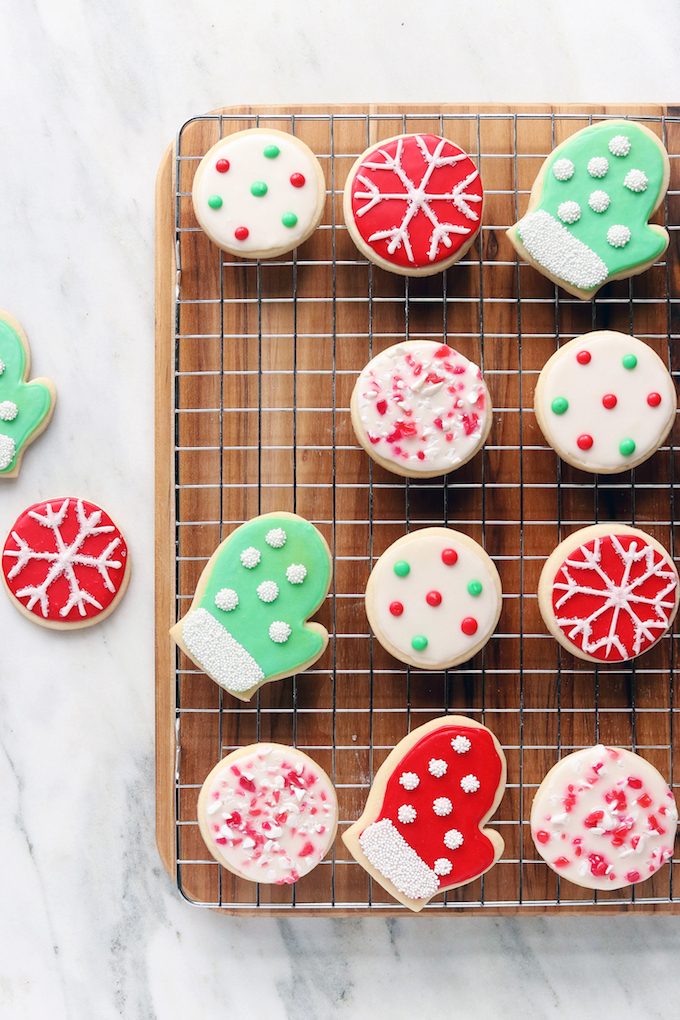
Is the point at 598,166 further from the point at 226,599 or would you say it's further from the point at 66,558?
the point at 66,558

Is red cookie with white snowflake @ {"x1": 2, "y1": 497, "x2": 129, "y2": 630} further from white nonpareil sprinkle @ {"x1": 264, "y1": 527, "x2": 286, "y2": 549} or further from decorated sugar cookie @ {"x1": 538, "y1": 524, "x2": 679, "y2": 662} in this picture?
decorated sugar cookie @ {"x1": 538, "y1": 524, "x2": 679, "y2": 662}

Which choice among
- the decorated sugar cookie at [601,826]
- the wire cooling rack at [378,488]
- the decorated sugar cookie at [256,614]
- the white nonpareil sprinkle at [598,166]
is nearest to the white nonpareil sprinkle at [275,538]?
the decorated sugar cookie at [256,614]

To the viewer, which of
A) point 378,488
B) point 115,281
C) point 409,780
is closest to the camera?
point 409,780

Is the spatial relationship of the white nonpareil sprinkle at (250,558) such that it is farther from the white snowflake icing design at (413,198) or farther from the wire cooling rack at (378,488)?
the white snowflake icing design at (413,198)

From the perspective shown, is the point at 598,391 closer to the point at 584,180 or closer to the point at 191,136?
the point at 584,180

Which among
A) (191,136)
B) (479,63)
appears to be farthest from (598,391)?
(191,136)

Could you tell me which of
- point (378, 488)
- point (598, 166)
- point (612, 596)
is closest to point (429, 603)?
point (378, 488)
